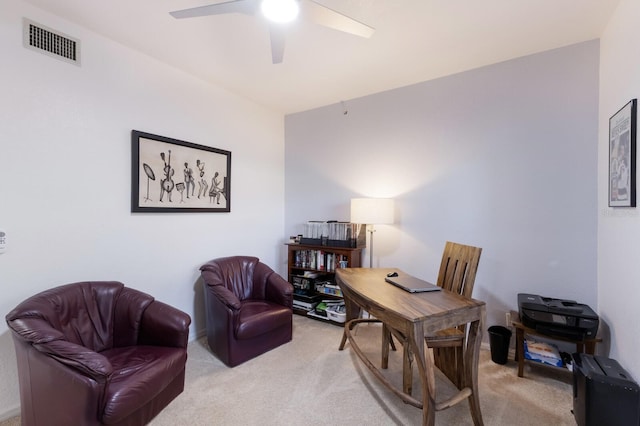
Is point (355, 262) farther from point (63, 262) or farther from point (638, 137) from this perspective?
point (63, 262)

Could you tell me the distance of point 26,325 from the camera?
1.53m

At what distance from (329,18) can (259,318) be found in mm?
2332

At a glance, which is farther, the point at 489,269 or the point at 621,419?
the point at 489,269

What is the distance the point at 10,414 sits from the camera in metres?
1.84

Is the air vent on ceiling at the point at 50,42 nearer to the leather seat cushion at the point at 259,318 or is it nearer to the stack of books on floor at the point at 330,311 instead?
the leather seat cushion at the point at 259,318

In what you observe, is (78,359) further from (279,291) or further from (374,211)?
(374,211)

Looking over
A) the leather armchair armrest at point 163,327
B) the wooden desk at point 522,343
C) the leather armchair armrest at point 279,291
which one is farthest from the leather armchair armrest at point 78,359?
the wooden desk at point 522,343

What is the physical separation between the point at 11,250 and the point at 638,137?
3.97 m

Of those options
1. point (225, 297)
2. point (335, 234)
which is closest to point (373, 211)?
point (335, 234)

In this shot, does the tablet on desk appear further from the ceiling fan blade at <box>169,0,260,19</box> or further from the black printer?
the ceiling fan blade at <box>169,0,260,19</box>

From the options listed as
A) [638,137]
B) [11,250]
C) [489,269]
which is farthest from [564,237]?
[11,250]

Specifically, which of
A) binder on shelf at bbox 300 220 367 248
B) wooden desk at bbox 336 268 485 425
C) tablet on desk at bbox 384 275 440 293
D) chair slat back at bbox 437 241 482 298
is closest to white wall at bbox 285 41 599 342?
binder on shelf at bbox 300 220 367 248

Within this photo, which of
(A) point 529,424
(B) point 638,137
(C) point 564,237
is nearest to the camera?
(B) point 638,137

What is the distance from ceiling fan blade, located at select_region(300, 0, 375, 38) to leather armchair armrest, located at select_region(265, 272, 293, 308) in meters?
2.28
